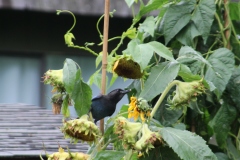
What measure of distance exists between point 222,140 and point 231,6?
0.38 metres

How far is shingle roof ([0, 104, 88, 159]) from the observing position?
2.12 metres

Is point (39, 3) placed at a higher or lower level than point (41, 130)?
higher

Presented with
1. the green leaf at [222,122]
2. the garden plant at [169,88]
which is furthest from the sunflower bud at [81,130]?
the green leaf at [222,122]

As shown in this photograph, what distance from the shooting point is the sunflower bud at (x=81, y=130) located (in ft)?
3.92

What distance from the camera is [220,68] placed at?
1622mm

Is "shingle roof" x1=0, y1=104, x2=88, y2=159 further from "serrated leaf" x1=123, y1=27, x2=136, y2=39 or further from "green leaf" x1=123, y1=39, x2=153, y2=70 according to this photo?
"green leaf" x1=123, y1=39, x2=153, y2=70

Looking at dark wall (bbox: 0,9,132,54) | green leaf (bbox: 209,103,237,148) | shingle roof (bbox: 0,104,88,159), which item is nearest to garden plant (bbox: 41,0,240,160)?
green leaf (bbox: 209,103,237,148)

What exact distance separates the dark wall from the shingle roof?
2323mm

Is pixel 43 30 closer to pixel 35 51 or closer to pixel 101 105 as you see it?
pixel 35 51

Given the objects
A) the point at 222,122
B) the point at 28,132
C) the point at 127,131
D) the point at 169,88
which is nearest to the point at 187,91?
the point at 169,88

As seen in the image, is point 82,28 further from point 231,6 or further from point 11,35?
point 231,6

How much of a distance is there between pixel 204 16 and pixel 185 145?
581 millimetres

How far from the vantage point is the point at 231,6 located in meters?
1.80

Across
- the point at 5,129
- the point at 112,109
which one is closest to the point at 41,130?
the point at 5,129
